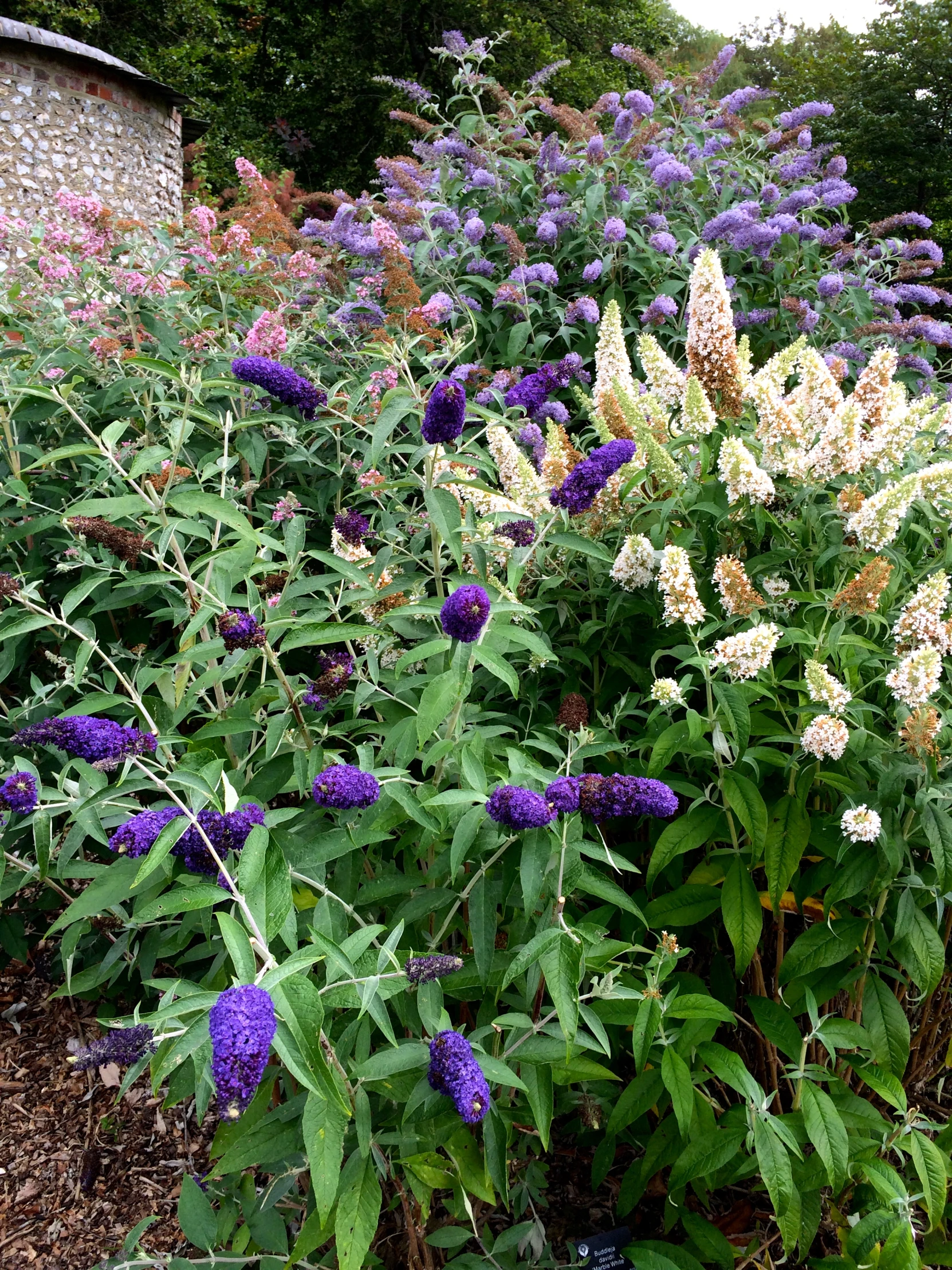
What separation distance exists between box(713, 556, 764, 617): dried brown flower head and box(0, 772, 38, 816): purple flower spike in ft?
4.72

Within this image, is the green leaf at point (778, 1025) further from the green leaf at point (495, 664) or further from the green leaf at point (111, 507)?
the green leaf at point (111, 507)

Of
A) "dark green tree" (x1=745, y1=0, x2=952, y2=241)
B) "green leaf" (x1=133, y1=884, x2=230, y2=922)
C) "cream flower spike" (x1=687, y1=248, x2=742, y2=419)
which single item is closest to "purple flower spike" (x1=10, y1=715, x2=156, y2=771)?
"green leaf" (x1=133, y1=884, x2=230, y2=922)

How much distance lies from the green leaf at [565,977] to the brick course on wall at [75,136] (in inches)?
463

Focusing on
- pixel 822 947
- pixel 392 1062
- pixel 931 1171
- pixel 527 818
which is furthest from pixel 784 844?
pixel 392 1062

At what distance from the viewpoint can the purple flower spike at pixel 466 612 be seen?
147cm

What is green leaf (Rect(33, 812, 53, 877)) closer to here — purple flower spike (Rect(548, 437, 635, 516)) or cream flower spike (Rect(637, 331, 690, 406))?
purple flower spike (Rect(548, 437, 635, 516))

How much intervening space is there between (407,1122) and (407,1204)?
357mm

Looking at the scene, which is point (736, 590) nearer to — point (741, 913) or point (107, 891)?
point (741, 913)

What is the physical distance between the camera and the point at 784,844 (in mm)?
1953

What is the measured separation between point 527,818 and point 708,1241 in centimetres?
130

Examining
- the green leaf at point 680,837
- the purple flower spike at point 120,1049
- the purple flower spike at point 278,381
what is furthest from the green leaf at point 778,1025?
the purple flower spike at point 278,381

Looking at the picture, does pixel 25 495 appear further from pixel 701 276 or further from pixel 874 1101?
pixel 874 1101

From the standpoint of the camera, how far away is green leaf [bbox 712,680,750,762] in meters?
1.85

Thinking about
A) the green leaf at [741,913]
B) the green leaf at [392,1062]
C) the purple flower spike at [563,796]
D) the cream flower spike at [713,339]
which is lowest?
the green leaf at [392,1062]
